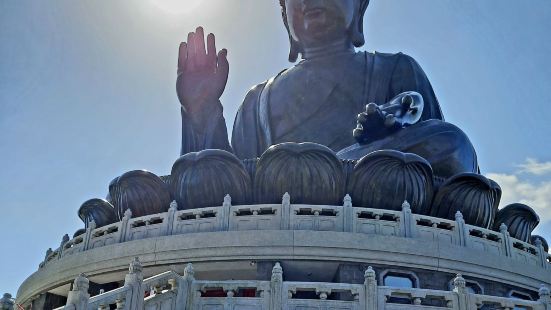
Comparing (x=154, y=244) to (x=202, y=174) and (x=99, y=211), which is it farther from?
(x=99, y=211)

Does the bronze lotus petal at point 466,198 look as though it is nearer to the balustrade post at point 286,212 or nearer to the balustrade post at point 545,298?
the balustrade post at point 286,212

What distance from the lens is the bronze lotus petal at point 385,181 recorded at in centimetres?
1035

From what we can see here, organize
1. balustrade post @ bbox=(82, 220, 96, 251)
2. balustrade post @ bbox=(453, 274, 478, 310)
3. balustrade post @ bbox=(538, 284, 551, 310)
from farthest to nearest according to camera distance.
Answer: balustrade post @ bbox=(82, 220, 96, 251)
balustrade post @ bbox=(538, 284, 551, 310)
balustrade post @ bbox=(453, 274, 478, 310)

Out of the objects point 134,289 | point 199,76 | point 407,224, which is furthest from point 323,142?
point 134,289

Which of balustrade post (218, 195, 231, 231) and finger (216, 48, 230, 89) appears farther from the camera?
finger (216, 48, 230, 89)

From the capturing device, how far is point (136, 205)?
11.0m

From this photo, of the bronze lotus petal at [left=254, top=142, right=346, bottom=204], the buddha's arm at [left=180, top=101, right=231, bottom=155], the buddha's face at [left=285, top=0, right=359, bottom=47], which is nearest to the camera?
the bronze lotus petal at [left=254, top=142, right=346, bottom=204]

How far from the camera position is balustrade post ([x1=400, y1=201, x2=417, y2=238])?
30.7ft

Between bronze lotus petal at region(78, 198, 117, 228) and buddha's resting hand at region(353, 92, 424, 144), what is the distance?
450 centimetres

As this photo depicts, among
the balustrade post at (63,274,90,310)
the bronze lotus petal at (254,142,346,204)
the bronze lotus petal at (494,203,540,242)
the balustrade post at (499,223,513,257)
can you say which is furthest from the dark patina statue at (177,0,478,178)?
the balustrade post at (63,274,90,310)

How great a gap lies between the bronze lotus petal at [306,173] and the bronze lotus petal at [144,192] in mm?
1826

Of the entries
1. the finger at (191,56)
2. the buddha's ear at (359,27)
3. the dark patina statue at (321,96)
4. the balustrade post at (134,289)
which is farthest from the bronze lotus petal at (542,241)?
the balustrade post at (134,289)

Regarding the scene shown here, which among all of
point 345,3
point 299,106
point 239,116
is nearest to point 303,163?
point 299,106

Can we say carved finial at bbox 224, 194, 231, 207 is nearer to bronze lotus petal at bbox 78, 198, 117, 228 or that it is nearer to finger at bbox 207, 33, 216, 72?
bronze lotus petal at bbox 78, 198, 117, 228
